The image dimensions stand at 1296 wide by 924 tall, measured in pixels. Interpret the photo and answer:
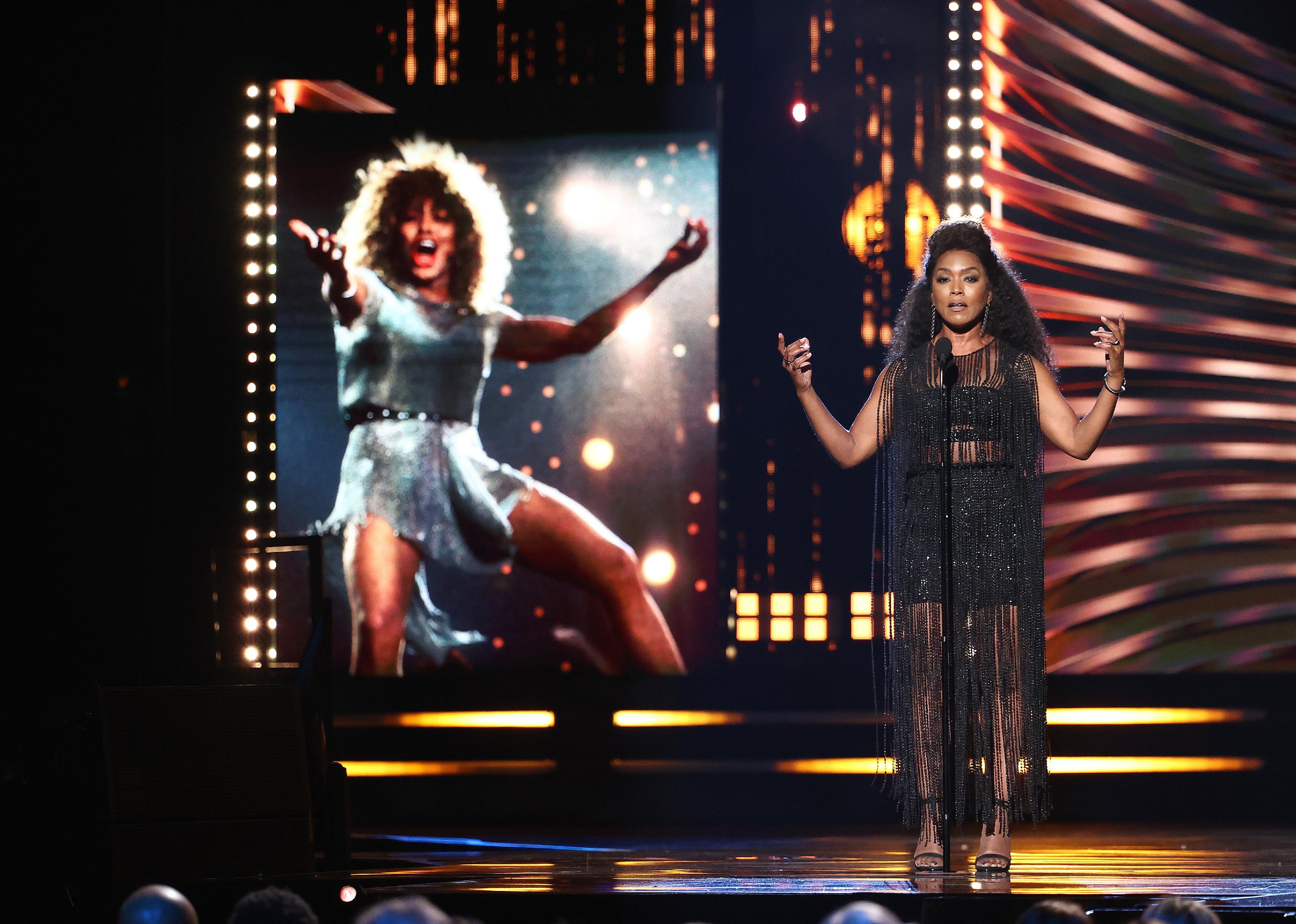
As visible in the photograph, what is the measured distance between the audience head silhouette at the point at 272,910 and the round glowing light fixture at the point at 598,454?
2338mm

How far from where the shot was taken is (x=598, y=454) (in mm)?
3994

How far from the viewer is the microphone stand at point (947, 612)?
7.67 ft

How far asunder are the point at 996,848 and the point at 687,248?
2175 millimetres

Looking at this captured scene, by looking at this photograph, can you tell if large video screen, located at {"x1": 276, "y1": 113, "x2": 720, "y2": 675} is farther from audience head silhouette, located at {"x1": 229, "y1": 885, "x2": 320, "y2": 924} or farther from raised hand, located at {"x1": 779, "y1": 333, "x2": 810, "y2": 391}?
audience head silhouette, located at {"x1": 229, "y1": 885, "x2": 320, "y2": 924}

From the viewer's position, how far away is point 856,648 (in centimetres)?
397

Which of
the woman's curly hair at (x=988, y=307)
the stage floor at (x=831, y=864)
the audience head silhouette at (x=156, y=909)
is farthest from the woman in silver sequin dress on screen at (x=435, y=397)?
the audience head silhouette at (x=156, y=909)

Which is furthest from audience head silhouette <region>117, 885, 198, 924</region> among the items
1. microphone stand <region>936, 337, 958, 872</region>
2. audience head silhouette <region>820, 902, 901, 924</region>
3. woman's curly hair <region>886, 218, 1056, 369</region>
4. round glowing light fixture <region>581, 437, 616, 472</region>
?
round glowing light fixture <region>581, 437, 616, 472</region>

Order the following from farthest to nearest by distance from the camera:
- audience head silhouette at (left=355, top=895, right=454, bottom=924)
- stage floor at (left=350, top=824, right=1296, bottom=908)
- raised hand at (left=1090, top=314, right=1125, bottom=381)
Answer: raised hand at (left=1090, top=314, right=1125, bottom=381), stage floor at (left=350, top=824, right=1296, bottom=908), audience head silhouette at (left=355, top=895, right=454, bottom=924)

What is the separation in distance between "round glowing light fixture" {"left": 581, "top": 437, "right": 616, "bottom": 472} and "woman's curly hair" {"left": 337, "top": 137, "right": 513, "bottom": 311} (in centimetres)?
63

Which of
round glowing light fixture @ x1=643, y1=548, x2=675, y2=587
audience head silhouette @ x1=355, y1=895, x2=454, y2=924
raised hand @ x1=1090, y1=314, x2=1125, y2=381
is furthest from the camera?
round glowing light fixture @ x1=643, y1=548, x2=675, y2=587

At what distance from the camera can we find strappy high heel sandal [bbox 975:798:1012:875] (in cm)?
247

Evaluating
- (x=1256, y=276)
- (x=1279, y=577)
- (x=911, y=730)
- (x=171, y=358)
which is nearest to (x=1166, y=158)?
(x=1256, y=276)

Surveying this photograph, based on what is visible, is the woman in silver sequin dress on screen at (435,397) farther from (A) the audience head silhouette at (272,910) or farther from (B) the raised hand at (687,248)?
(A) the audience head silhouette at (272,910)

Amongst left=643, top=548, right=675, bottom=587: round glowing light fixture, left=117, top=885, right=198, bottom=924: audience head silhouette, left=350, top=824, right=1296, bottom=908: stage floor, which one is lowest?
left=350, top=824, right=1296, bottom=908: stage floor
